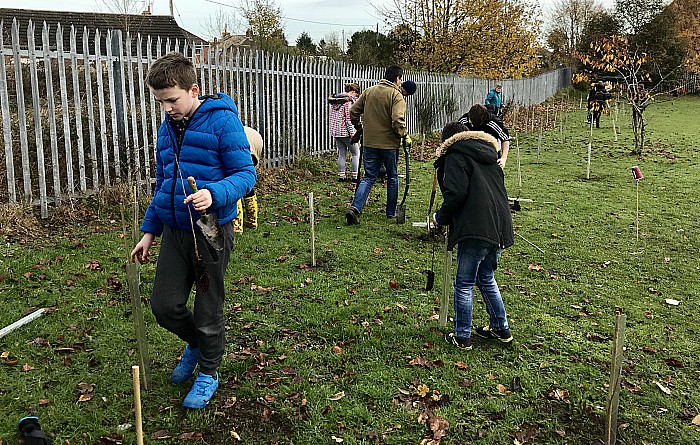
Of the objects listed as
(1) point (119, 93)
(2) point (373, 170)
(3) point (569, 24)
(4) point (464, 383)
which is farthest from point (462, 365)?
(3) point (569, 24)

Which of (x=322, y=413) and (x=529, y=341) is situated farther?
(x=529, y=341)

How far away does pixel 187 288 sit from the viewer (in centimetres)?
317

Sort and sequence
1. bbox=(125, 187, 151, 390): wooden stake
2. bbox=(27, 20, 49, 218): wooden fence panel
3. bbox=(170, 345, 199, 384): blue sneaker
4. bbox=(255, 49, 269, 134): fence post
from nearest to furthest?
1. bbox=(125, 187, 151, 390): wooden stake
2. bbox=(170, 345, 199, 384): blue sneaker
3. bbox=(27, 20, 49, 218): wooden fence panel
4. bbox=(255, 49, 269, 134): fence post

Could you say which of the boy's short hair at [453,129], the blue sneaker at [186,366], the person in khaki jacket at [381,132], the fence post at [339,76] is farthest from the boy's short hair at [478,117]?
the fence post at [339,76]

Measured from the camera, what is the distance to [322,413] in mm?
3418

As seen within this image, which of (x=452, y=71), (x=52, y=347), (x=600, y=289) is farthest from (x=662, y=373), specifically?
(x=452, y=71)

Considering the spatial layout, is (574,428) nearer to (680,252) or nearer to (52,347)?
(52,347)

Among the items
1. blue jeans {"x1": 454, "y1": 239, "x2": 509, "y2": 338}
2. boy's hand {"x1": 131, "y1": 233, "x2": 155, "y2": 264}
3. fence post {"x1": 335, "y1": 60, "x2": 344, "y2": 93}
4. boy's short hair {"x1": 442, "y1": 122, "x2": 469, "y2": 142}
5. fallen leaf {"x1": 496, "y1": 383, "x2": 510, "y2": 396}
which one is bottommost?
fallen leaf {"x1": 496, "y1": 383, "x2": 510, "y2": 396}

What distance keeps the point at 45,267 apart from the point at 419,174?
8410 millimetres

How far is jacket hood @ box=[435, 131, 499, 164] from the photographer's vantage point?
3971 mm

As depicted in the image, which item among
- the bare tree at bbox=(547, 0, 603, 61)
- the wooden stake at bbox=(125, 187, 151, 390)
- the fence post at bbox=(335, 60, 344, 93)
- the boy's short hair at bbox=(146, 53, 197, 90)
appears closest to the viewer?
the boy's short hair at bbox=(146, 53, 197, 90)

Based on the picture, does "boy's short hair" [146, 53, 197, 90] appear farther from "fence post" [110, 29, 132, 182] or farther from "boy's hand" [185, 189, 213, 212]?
"fence post" [110, 29, 132, 182]

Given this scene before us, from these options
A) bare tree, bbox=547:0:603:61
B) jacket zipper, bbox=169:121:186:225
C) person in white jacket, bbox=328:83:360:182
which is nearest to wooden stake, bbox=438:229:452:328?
jacket zipper, bbox=169:121:186:225

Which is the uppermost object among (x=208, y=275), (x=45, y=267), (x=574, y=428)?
(x=208, y=275)
